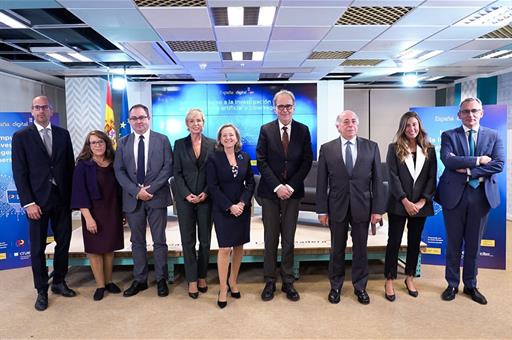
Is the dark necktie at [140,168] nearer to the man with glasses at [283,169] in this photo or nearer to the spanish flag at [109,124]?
the man with glasses at [283,169]

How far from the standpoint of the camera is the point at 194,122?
129 inches

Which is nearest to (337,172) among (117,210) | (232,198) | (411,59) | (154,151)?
(232,198)

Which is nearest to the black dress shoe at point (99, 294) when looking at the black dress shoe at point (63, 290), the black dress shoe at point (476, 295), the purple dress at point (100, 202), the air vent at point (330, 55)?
the black dress shoe at point (63, 290)

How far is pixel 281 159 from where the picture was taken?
3.21 m

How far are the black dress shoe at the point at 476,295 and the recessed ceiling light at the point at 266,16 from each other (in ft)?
10.7

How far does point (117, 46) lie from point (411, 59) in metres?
4.82

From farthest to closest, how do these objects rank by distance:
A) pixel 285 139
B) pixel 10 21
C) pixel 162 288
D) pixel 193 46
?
1. pixel 193 46
2. pixel 10 21
3. pixel 162 288
4. pixel 285 139

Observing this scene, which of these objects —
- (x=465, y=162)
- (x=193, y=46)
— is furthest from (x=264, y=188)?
(x=193, y=46)

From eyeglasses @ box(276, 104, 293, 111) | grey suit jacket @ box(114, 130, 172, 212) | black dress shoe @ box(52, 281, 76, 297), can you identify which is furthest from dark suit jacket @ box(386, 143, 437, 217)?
black dress shoe @ box(52, 281, 76, 297)

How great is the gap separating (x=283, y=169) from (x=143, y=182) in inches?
46.7

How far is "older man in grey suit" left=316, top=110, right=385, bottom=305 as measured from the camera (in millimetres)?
3143

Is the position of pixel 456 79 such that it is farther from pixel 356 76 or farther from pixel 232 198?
pixel 232 198

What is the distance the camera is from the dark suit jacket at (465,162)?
10.4 ft

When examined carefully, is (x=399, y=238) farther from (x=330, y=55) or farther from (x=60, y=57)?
(x=60, y=57)
